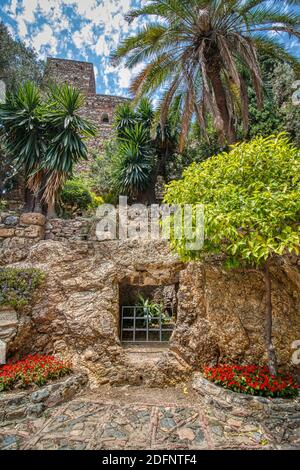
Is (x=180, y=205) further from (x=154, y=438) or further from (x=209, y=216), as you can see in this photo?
(x=154, y=438)

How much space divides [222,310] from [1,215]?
209 inches

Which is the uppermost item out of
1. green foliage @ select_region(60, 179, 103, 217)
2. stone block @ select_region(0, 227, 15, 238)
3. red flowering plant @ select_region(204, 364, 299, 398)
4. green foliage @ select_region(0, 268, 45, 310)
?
green foliage @ select_region(60, 179, 103, 217)

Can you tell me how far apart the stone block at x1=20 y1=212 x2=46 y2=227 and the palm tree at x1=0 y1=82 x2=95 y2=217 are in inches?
16.7

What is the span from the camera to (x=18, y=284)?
5004 millimetres

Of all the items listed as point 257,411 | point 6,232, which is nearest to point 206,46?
point 6,232

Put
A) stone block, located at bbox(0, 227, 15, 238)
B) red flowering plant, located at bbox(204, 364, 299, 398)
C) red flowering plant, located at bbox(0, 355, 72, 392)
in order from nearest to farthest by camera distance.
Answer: red flowering plant, located at bbox(204, 364, 299, 398), red flowering plant, located at bbox(0, 355, 72, 392), stone block, located at bbox(0, 227, 15, 238)

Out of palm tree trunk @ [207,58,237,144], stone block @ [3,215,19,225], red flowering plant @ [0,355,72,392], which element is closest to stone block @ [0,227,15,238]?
stone block @ [3,215,19,225]

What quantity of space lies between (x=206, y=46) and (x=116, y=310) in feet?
21.8

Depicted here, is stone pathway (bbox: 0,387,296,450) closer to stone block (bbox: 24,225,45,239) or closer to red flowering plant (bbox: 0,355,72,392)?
red flowering plant (bbox: 0,355,72,392)

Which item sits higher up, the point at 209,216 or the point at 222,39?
the point at 222,39

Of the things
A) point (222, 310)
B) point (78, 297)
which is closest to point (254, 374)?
point (222, 310)

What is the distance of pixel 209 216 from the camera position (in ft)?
11.6

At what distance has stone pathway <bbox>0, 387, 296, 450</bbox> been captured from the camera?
3.00m

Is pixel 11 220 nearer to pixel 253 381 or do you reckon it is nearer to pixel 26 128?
pixel 26 128
